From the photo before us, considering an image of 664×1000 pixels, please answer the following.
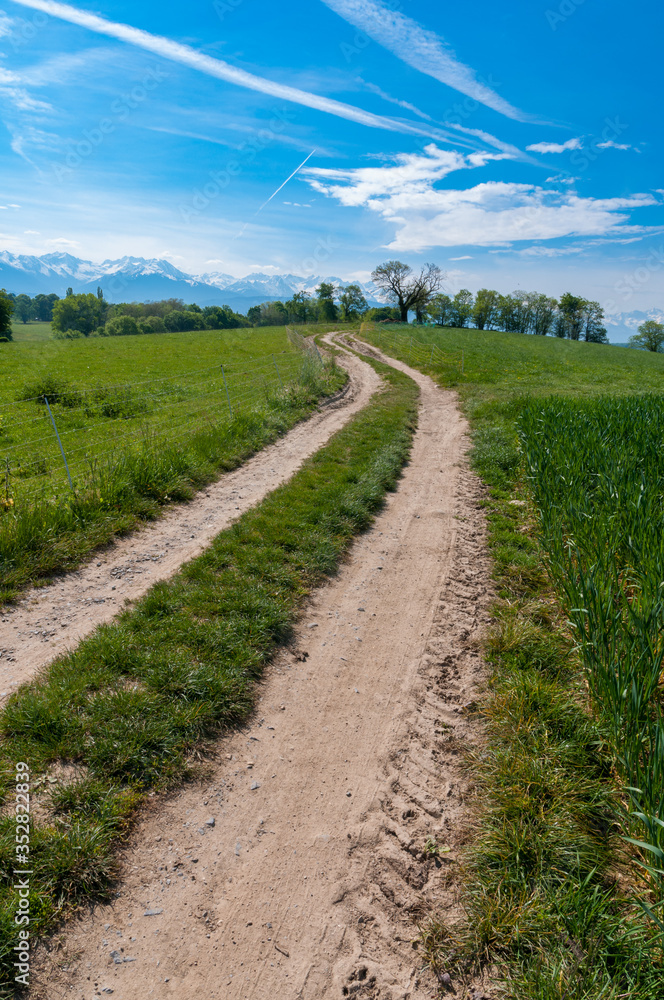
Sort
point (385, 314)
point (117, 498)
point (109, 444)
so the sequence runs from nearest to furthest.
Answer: point (117, 498) < point (109, 444) < point (385, 314)

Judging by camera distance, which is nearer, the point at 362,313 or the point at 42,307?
the point at 362,313

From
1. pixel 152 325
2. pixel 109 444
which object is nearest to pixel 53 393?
pixel 109 444

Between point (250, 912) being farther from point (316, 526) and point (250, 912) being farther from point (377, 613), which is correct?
point (316, 526)

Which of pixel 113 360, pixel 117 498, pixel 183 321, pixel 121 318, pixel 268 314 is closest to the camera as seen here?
pixel 117 498

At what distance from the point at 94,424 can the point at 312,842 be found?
1409 cm

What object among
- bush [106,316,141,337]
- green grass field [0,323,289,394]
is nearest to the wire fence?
green grass field [0,323,289,394]

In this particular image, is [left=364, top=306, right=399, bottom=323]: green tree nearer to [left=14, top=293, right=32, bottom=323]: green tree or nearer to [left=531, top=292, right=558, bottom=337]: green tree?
[left=531, top=292, right=558, bottom=337]: green tree

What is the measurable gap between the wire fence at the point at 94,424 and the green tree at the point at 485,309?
92.3 metres

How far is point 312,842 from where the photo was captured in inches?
122

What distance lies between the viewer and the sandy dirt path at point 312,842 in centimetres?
246

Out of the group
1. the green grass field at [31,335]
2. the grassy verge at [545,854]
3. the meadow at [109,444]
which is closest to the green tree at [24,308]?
the green grass field at [31,335]

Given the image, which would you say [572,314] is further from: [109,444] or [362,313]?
[109,444]

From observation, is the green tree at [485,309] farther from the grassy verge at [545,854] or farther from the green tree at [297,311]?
the grassy verge at [545,854]

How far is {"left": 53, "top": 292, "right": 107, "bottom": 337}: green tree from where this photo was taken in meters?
82.2
